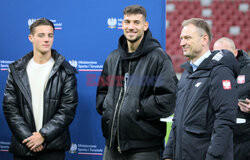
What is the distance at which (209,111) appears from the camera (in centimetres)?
186

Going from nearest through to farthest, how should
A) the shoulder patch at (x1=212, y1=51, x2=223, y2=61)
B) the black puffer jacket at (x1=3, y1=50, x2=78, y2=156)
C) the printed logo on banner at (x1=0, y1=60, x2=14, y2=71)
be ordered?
the shoulder patch at (x1=212, y1=51, x2=223, y2=61) < the black puffer jacket at (x1=3, y1=50, x2=78, y2=156) < the printed logo on banner at (x1=0, y1=60, x2=14, y2=71)

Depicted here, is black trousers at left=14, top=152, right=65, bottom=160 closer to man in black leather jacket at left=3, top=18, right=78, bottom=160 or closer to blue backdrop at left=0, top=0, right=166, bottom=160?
man in black leather jacket at left=3, top=18, right=78, bottom=160

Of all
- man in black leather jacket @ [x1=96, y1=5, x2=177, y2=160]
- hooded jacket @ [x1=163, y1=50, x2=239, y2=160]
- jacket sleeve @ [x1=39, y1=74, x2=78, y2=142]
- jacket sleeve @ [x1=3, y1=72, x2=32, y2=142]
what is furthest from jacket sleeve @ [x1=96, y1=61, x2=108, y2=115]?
hooded jacket @ [x1=163, y1=50, x2=239, y2=160]

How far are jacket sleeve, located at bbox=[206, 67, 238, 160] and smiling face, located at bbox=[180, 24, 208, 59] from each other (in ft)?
0.81

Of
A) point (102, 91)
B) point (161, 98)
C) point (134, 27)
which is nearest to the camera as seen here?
point (161, 98)

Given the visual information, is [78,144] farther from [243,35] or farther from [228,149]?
[243,35]

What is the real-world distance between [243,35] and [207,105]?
5.26 metres

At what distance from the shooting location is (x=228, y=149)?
70.8 inches

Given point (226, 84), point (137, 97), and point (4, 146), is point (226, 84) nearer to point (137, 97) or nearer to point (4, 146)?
point (137, 97)

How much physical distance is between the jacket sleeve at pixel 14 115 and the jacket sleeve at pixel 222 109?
1.48 m

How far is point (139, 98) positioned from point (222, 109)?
66 centimetres

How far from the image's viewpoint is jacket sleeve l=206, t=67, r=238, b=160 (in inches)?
69.0

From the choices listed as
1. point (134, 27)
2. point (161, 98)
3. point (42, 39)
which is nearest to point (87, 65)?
point (42, 39)

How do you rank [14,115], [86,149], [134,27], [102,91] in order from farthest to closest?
[86,149], [14,115], [102,91], [134,27]
